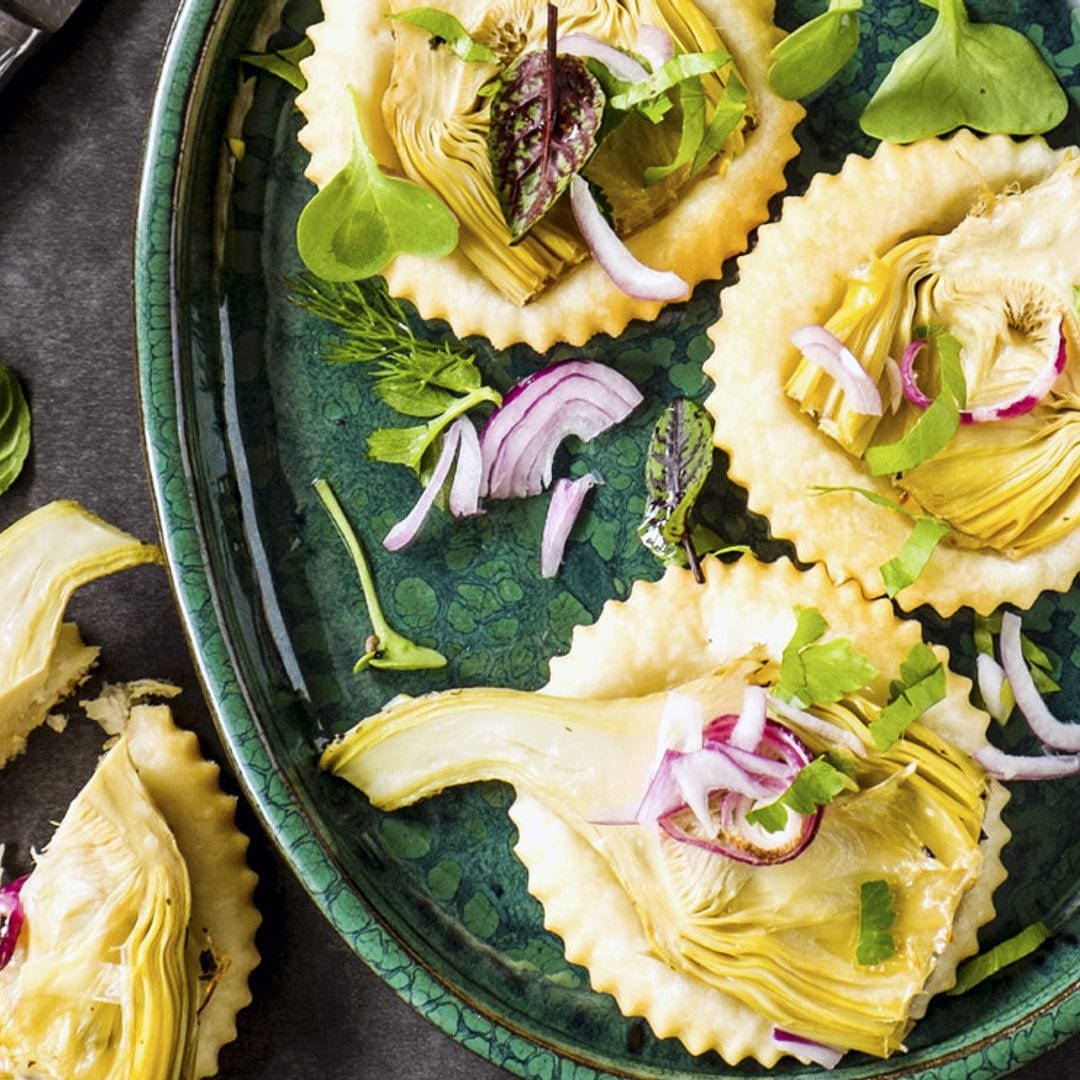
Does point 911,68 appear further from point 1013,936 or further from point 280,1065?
point 280,1065

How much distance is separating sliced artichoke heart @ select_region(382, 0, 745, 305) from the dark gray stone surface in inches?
27.3

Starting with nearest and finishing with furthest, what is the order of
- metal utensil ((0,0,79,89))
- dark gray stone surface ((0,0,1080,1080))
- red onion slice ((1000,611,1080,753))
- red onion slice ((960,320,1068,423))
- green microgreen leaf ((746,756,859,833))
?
green microgreen leaf ((746,756,859,833)) → red onion slice ((960,320,1068,423)) → red onion slice ((1000,611,1080,753)) → metal utensil ((0,0,79,89)) → dark gray stone surface ((0,0,1080,1080))

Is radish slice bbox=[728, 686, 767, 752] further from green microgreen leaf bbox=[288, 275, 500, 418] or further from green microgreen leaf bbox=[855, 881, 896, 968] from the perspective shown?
green microgreen leaf bbox=[288, 275, 500, 418]

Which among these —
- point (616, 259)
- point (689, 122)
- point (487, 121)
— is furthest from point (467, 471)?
point (689, 122)

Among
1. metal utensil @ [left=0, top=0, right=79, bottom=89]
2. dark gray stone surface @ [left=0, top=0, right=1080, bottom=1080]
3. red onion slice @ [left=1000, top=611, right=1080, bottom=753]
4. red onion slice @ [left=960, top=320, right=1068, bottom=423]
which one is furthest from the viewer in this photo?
dark gray stone surface @ [left=0, top=0, right=1080, bottom=1080]

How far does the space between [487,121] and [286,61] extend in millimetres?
458

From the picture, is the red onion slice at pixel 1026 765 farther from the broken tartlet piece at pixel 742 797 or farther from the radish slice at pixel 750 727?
the radish slice at pixel 750 727

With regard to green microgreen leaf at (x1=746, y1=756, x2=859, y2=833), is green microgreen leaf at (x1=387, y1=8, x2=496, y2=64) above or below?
above

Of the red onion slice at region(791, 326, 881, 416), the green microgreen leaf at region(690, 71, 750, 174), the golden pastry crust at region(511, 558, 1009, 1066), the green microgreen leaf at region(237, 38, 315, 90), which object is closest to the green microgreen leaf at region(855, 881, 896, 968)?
the golden pastry crust at region(511, 558, 1009, 1066)

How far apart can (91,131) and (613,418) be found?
1234 millimetres

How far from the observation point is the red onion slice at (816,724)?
2221 millimetres

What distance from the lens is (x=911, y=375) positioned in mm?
2273

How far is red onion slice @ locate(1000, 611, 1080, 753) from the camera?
8.11 feet

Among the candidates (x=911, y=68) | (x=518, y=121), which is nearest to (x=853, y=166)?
(x=911, y=68)
